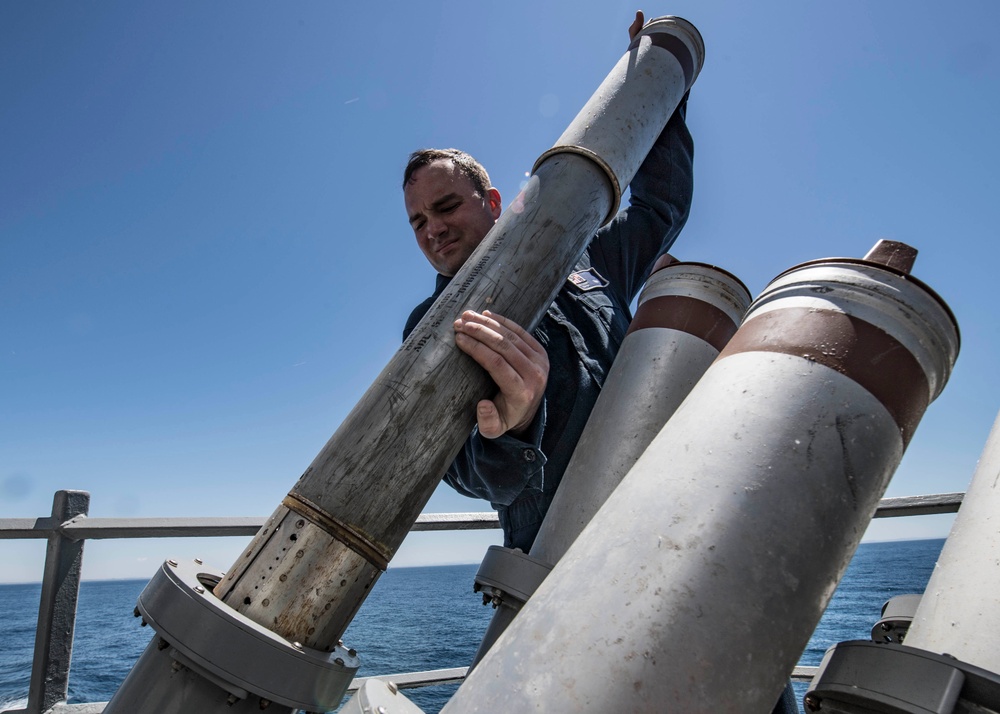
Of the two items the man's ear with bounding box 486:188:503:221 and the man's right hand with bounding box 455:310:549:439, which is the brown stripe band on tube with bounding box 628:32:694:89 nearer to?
the man's ear with bounding box 486:188:503:221

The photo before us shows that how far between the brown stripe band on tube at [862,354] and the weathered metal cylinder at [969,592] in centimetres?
31

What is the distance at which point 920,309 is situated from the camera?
927 mm

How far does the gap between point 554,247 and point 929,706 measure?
41.1 inches

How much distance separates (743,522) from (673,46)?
1.60 m

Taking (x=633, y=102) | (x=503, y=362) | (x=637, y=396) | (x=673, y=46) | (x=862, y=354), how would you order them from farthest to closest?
(x=673, y=46) < (x=633, y=102) < (x=637, y=396) < (x=503, y=362) < (x=862, y=354)

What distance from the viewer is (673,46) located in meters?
1.80

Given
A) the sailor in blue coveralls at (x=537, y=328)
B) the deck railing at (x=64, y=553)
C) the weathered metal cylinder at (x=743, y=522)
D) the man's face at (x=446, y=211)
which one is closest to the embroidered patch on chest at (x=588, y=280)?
the sailor in blue coveralls at (x=537, y=328)

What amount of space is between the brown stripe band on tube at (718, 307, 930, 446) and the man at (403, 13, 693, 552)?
537 mm

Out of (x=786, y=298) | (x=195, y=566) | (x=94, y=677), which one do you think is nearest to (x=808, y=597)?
(x=786, y=298)

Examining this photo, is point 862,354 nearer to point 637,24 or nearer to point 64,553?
point 637,24

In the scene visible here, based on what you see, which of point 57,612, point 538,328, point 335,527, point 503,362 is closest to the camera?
point 335,527

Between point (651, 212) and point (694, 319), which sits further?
point (651, 212)

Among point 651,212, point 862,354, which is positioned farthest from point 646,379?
point 651,212

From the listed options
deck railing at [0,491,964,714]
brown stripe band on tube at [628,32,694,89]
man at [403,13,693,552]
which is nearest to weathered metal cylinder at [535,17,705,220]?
brown stripe band on tube at [628,32,694,89]
